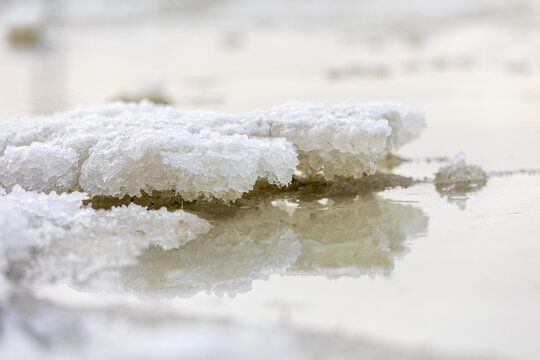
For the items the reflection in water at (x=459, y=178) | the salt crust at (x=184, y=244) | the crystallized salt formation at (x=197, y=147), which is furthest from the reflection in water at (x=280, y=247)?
the reflection in water at (x=459, y=178)

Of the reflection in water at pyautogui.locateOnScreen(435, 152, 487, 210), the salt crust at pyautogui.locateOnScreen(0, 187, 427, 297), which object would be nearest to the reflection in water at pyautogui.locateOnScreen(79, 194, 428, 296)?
the salt crust at pyautogui.locateOnScreen(0, 187, 427, 297)

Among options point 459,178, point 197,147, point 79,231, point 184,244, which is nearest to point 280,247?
point 184,244

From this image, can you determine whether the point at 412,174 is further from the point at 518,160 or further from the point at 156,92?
Result: the point at 156,92

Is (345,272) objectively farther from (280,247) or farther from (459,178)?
(459,178)

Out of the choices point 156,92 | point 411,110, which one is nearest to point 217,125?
point 411,110

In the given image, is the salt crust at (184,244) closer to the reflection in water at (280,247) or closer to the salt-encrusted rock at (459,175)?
the reflection in water at (280,247)

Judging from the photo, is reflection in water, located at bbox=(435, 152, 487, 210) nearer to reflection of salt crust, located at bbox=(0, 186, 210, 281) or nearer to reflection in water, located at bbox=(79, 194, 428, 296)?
reflection in water, located at bbox=(79, 194, 428, 296)
